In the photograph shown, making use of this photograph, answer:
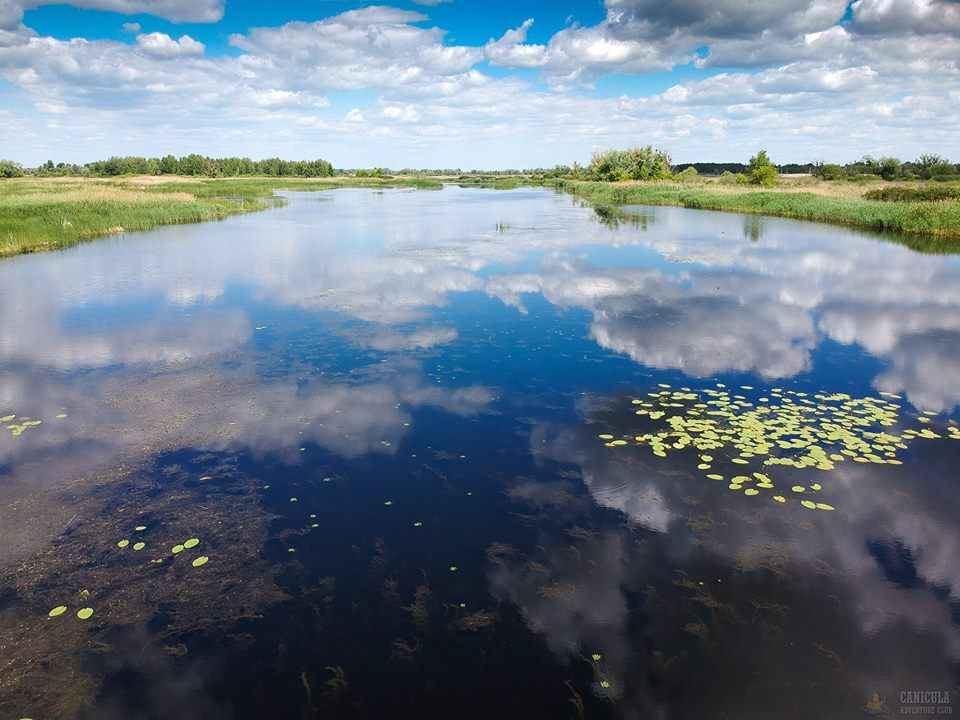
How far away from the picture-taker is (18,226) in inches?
1157

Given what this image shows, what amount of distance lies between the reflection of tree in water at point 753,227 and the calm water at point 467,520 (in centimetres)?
1991

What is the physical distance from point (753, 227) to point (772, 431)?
35.0m

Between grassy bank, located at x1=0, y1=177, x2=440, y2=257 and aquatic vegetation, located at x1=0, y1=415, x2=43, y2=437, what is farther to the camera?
grassy bank, located at x1=0, y1=177, x2=440, y2=257

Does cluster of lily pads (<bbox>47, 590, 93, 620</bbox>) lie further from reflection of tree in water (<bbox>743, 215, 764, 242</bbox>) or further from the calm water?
reflection of tree in water (<bbox>743, 215, 764, 242</bbox>)

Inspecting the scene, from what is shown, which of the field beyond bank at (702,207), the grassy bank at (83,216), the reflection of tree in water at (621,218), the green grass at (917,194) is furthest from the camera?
the green grass at (917,194)

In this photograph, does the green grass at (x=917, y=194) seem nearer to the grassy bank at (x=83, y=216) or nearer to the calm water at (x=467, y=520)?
the calm water at (x=467, y=520)

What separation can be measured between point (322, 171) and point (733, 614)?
192m

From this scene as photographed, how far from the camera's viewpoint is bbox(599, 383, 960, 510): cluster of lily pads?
8141mm

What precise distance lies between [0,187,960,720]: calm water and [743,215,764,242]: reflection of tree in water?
1991cm

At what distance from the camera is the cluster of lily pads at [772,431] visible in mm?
8141

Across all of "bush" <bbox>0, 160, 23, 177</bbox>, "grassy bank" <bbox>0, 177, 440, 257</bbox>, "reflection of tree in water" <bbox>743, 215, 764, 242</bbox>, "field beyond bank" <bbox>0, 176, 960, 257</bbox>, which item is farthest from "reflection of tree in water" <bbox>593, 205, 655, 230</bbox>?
"bush" <bbox>0, 160, 23, 177</bbox>

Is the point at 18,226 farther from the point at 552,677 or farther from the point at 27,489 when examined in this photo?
the point at 552,677

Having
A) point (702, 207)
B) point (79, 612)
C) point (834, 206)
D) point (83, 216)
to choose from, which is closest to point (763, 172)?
point (702, 207)

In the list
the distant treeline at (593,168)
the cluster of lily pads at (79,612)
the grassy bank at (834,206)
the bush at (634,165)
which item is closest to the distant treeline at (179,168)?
the distant treeline at (593,168)
